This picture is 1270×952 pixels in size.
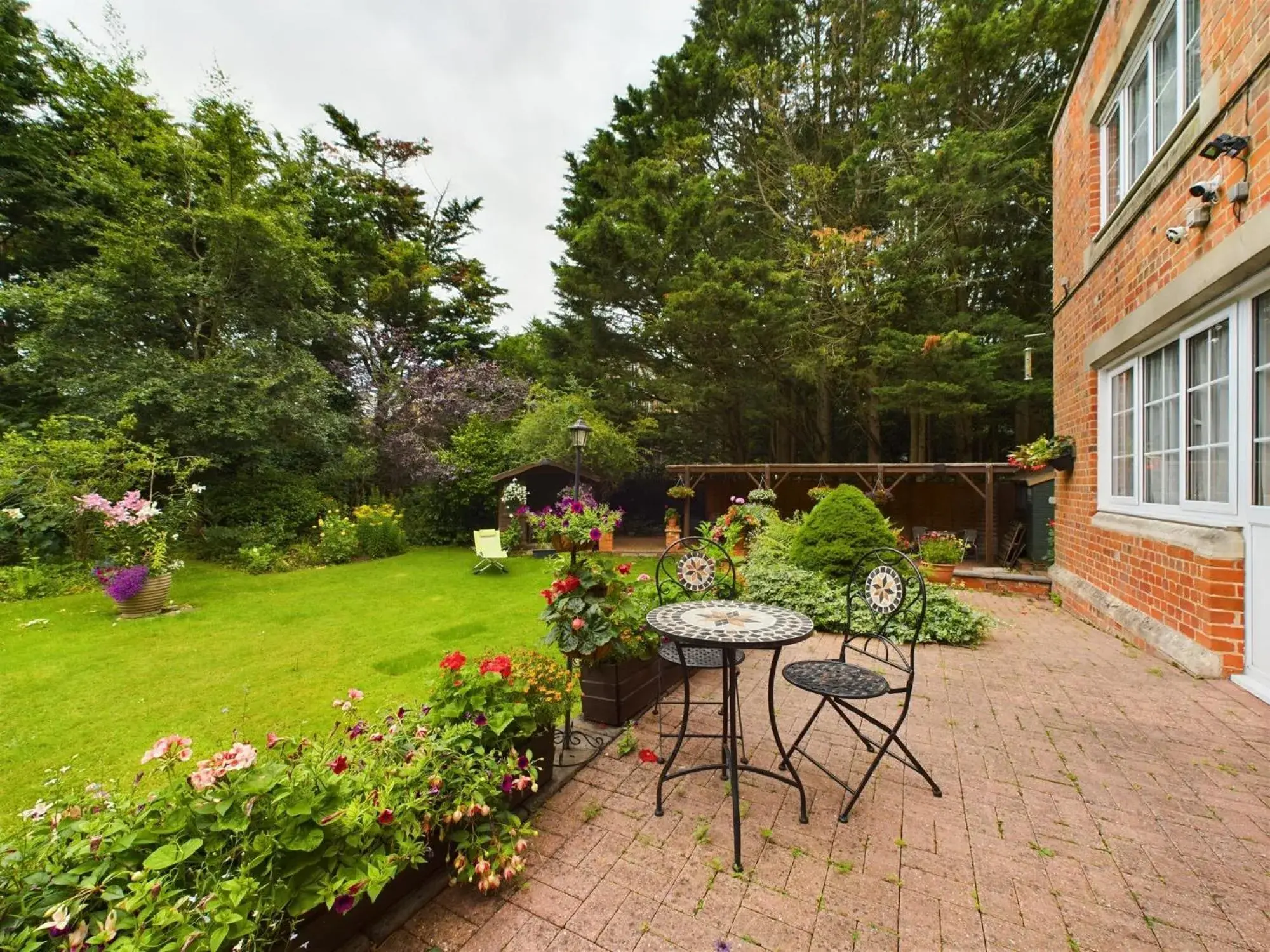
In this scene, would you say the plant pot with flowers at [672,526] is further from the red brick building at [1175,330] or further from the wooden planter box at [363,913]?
the wooden planter box at [363,913]

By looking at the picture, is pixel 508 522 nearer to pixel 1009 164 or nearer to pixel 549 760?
pixel 549 760

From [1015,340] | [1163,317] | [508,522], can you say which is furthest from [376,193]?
[1163,317]

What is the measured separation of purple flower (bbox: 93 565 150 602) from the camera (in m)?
5.59

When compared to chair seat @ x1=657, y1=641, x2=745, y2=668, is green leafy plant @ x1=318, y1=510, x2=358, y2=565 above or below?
below

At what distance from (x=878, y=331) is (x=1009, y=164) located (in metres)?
3.24

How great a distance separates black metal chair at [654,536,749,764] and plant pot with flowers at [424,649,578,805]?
1.84ft

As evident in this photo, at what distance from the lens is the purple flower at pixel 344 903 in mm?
1310

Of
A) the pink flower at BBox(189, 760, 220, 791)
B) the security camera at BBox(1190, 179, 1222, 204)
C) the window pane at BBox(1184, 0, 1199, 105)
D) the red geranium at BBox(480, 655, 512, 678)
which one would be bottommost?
the red geranium at BBox(480, 655, 512, 678)

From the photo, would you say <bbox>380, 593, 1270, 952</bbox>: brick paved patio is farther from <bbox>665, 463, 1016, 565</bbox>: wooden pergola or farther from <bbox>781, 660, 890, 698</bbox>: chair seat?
<bbox>665, 463, 1016, 565</bbox>: wooden pergola

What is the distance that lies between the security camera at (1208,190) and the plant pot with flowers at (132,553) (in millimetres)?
9379

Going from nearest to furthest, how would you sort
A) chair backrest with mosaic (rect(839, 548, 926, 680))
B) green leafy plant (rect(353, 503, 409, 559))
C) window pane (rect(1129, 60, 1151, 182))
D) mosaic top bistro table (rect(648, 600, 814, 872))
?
mosaic top bistro table (rect(648, 600, 814, 872)) < chair backrest with mosaic (rect(839, 548, 926, 680)) < window pane (rect(1129, 60, 1151, 182)) < green leafy plant (rect(353, 503, 409, 559))

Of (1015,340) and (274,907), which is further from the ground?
(1015,340)

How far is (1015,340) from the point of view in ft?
30.8

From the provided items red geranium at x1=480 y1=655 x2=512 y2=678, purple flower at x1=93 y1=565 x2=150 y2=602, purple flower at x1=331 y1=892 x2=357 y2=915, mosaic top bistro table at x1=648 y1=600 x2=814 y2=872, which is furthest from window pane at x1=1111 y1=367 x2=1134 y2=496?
purple flower at x1=93 y1=565 x2=150 y2=602
